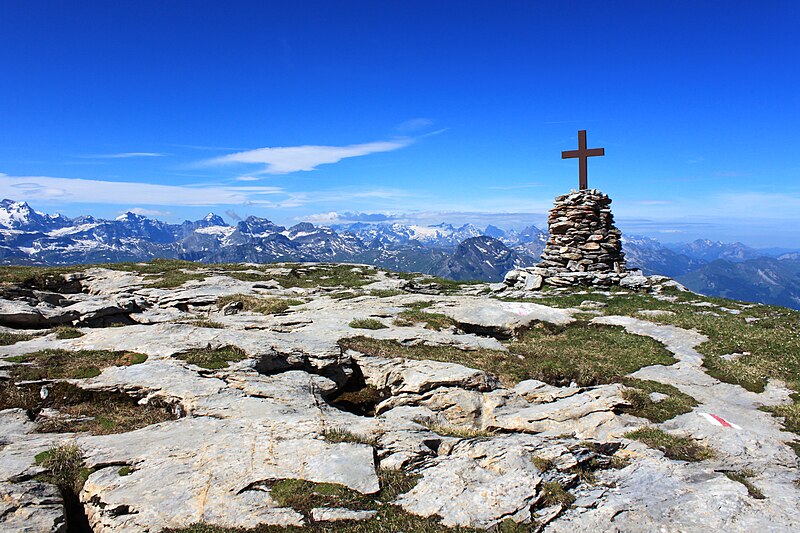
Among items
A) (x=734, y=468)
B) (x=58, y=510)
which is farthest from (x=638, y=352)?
(x=58, y=510)

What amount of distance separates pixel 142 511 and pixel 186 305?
28.4 meters

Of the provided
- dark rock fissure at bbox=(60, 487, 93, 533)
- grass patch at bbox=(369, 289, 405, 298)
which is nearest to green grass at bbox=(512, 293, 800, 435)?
grass patch at bbox=(369, 289, 405, 298)

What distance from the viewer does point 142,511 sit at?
8.85 meters

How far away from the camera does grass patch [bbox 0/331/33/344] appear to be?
19.5m

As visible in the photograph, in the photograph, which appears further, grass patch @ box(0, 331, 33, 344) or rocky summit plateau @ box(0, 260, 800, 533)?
grass patch @ box(0, 331, 33, 344)

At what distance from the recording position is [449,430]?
514 inches

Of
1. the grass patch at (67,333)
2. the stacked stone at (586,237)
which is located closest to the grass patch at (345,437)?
the grass patch at (67,333)

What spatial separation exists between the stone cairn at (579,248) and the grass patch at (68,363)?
32.4 m

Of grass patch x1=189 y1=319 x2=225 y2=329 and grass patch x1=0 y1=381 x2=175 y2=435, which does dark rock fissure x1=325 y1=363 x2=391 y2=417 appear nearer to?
grass patch x1=0 y1=381 x2=175 y2=435

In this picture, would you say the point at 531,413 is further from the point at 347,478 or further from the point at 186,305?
the point at 186,305

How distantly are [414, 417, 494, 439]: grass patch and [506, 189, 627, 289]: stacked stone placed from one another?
27.7 metres

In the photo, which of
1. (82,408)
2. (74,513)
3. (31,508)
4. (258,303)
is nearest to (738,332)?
(74,513)

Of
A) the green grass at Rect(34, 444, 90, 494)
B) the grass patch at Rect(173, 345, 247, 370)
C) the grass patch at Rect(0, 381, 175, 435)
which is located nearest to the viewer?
the green grass at Rect(34, 444, 90, 494)

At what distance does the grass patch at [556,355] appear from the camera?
18641mm
